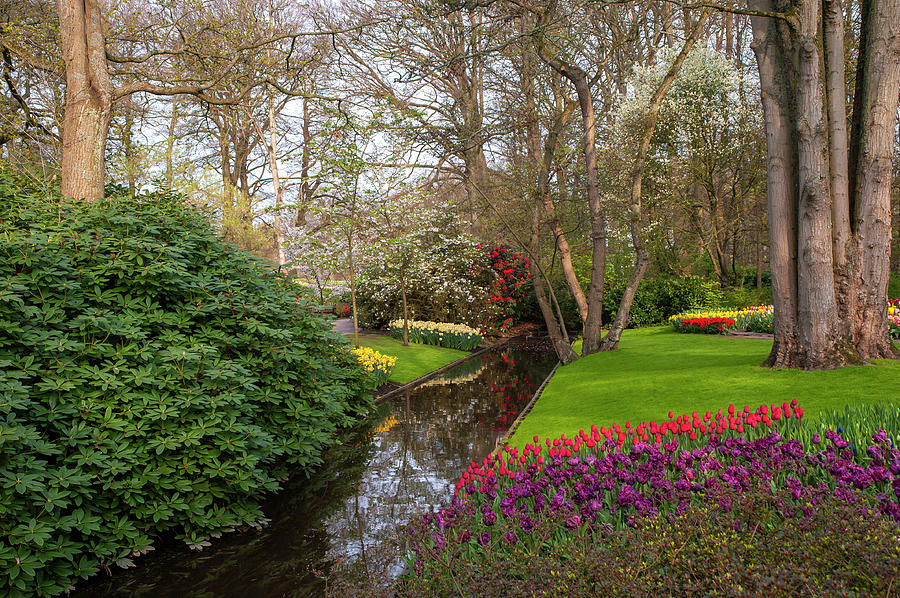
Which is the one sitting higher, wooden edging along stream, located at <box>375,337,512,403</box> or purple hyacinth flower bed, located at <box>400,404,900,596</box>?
purple hyacinth flower bed, located at <box>400,404,900,596</box>

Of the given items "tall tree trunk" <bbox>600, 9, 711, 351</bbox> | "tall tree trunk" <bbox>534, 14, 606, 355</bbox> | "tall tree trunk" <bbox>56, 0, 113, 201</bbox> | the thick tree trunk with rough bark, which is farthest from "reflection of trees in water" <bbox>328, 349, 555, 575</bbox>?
"tall tree trunk" <bbox>56, 0, 113, 201</bbox>

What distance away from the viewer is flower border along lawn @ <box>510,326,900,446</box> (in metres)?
5.56

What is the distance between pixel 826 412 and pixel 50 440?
6.05 m

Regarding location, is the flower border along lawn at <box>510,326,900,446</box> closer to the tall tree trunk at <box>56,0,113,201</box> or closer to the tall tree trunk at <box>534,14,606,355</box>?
the tall tree trunk at <box>534,14,606,355</box>

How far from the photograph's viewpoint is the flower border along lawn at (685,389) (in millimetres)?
5562

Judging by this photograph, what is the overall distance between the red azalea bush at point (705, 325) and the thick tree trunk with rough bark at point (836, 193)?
646 centimetres

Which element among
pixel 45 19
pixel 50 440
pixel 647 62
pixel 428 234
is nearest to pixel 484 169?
pixel 428 234

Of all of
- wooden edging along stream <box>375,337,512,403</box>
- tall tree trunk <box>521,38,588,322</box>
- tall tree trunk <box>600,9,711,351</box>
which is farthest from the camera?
tall tree trunk <box>521,38,588,322</box>

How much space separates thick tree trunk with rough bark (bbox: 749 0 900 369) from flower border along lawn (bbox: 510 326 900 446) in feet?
1.46

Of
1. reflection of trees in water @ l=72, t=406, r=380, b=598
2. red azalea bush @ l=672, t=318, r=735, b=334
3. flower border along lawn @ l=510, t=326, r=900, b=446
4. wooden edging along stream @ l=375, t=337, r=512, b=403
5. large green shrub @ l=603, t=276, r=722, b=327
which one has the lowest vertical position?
reflection of trees in water @ l=72, t=406, r=380, b=598

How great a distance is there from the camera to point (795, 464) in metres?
3.16

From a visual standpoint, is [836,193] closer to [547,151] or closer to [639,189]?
[639,189]

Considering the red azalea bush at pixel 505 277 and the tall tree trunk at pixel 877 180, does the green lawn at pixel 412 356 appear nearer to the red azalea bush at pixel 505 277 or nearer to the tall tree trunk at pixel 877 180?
the red azalea bush at pixel 505 277

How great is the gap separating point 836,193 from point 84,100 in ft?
32.1
